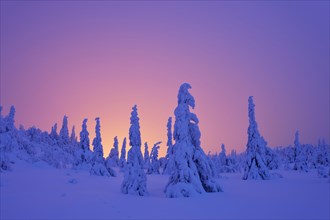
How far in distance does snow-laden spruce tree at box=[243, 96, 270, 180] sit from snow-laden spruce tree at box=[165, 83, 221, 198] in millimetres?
18925

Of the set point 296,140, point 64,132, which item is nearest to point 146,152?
point 64,132

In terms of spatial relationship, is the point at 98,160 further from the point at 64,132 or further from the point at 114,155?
the point at 64,132

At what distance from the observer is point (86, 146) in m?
58.9

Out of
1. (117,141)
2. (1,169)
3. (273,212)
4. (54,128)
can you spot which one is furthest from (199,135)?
(54,128)

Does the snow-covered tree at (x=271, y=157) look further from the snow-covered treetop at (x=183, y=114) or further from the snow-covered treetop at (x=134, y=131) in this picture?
the snow-covered treetop at (x=134, y=131)

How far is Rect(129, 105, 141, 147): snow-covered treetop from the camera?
2670 centimetres

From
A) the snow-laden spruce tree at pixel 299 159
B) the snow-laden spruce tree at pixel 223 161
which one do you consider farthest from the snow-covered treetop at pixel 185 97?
the snow-laden spruce tree at pixel 223 161

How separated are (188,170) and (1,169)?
23.2m

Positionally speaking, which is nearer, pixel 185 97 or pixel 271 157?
pixel 185 97

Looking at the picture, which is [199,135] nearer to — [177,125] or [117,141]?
[177,125]

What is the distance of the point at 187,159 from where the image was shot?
26.6 m

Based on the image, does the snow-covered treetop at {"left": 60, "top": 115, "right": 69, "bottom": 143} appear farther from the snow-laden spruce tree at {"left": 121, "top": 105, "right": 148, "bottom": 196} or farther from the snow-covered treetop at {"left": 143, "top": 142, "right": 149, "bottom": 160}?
the snow-laden spruce tree at {"left": 121, "top": 105, "right": 148, "bottom": 196}

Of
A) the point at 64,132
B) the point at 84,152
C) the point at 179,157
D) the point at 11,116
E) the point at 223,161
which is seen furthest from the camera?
the point at 64,132

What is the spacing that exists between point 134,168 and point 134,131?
3.24 m
